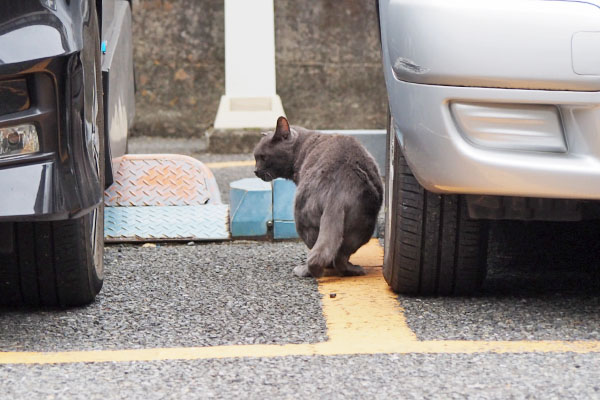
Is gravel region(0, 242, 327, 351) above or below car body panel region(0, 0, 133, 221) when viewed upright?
below

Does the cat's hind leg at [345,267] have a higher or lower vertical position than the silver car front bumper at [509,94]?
lower

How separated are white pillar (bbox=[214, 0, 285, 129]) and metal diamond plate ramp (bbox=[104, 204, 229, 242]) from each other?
10.9ft

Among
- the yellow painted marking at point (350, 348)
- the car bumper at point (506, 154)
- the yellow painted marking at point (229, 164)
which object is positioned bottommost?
the yellow painted marking at point (229, 164)

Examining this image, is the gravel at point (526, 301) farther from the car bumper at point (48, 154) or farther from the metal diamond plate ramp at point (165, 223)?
the metal diamond plate ramp at point (165, 223)

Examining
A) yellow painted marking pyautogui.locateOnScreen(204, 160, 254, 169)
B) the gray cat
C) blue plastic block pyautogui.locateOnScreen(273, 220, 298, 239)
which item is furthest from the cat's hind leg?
yellow painted marking pyautogui.locateOnScreen(204, 160, 254, 169)

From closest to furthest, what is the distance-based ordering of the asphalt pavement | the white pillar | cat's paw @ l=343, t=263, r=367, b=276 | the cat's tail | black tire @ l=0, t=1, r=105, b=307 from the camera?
the asphalt pavement, black tire @ l=0, t=1, r=105, b=307, the cat's tail, cat's paw @ l=343, t=263, r=367, b=276, the white pillar

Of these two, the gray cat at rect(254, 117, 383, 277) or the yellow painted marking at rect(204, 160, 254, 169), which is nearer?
the gray cat at rect(254, 117, 383, 277)

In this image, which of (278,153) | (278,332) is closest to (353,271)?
(278,153)

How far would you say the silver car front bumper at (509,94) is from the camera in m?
2.55

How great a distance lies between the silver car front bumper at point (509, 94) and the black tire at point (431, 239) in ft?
1.15

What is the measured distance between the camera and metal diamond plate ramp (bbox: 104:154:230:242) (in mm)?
4402

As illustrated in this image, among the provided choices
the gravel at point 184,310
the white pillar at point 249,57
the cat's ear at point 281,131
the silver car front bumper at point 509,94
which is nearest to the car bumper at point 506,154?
the silver car front bumper at point 509,94

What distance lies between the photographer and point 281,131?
4.14 metres

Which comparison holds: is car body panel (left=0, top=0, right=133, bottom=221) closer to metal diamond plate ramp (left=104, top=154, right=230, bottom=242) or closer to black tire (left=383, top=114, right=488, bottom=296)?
black tire (left=383, top=114, right=488, bottom=296)
